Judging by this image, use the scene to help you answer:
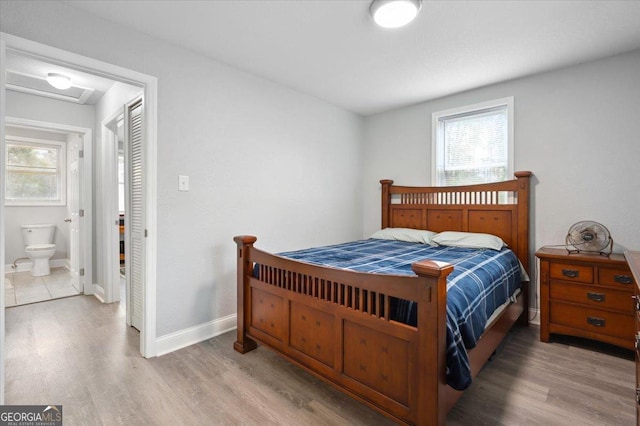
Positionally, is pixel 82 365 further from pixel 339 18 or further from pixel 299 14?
pixel 339 18

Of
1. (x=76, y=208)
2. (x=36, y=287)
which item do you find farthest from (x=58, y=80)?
(x=36, y=287)

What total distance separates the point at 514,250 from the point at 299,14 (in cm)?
287

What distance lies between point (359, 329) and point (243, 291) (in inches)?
43.4

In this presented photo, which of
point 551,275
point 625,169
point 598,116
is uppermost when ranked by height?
point 598,116

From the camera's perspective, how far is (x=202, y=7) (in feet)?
6.44

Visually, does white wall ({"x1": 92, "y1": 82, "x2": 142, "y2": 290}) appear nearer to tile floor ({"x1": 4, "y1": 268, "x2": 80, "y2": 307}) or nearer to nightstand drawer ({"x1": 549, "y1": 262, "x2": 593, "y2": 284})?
tile floor ({"x1": 4, "y1": 268, "x2": 80, "y2": 307})

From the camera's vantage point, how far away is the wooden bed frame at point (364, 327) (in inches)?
52.0

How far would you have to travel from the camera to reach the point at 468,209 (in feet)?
10.9

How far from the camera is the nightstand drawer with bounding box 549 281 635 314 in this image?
88.1 inches

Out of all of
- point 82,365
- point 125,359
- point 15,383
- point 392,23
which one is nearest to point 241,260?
point 125,359

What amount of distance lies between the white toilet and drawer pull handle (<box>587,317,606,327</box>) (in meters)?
6.78

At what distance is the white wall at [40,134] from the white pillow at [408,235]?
156 inches

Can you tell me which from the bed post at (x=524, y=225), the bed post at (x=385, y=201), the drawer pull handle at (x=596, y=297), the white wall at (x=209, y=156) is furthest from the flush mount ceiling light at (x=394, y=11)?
the drawer pull handle at (x=596, y=297)

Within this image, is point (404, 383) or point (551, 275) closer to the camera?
point (404, 383)
